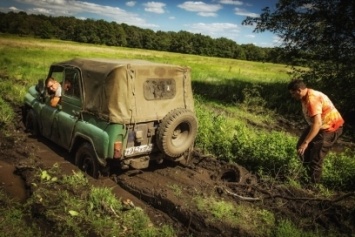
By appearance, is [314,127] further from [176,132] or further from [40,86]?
[40,86]

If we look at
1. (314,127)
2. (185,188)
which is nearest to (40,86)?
(185,188)

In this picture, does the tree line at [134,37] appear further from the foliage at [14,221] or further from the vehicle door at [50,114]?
the foliage at [14,221]

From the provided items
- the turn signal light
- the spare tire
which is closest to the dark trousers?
the spare tire

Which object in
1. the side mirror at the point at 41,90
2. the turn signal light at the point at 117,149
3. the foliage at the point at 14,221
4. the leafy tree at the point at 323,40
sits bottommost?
the foliage at the point at 14,221

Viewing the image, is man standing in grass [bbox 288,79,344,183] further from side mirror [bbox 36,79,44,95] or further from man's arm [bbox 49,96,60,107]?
side mirror [bbox 36,79,44,95]

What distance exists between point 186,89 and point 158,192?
2.27 m

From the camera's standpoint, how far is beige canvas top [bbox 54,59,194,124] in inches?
206

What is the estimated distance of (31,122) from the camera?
7.86 metres

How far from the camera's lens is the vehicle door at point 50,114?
6.64m

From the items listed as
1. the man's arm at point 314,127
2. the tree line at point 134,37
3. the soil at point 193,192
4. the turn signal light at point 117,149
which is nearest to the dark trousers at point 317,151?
the man's arm at point 314,127

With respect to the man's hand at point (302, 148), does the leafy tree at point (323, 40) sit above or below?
above

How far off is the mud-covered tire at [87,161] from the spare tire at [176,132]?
47.6 inches

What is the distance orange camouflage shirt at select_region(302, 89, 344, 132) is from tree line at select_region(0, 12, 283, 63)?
77070 mm

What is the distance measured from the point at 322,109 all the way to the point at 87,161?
4462mm
